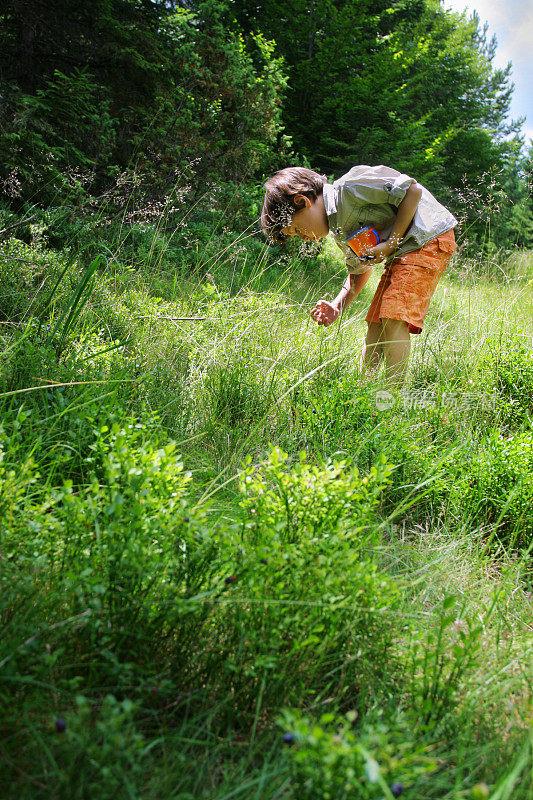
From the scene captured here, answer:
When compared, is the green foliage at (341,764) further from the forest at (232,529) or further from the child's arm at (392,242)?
the child's arm at (392,242)

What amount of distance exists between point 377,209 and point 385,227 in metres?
0.14

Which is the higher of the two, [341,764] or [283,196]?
[283,196]

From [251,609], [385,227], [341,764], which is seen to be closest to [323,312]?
[385,227]

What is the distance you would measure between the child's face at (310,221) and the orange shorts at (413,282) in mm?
493

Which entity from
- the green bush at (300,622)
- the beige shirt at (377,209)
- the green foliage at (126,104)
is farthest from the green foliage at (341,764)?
the green foliage at (126,104)

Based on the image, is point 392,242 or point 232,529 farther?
point 392,242

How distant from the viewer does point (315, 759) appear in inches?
33.5

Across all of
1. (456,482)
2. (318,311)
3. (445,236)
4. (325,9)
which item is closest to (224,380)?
(318,311)

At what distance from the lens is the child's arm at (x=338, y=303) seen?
2.83 m

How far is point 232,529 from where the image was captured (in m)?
1.25

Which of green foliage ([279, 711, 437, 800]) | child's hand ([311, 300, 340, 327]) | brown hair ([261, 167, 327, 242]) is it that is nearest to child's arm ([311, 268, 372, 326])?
child's hand ([311, 300, 340, 327])

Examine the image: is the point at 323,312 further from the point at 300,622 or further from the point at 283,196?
the point at 300,622

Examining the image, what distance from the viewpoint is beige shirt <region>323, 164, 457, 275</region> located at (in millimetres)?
2762

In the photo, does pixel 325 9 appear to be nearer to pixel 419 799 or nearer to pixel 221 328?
pixel 221 328
